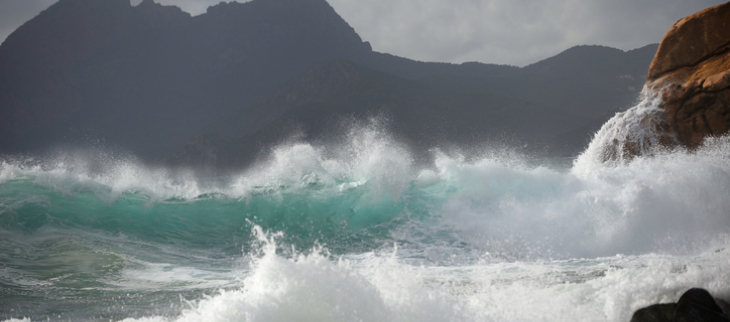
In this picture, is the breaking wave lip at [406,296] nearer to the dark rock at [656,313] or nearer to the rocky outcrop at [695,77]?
the dark rock at [656,313]

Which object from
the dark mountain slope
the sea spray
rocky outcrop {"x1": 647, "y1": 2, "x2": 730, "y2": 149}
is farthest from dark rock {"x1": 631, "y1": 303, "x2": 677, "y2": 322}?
the dark mountain slope

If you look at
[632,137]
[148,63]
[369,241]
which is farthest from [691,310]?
[148,63]

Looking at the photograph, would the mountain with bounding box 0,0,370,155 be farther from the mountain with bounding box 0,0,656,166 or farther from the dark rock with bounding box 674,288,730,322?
the dark rock with bounding box 674,288,730,322

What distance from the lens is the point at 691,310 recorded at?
3104mm

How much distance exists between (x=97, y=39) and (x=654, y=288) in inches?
6510

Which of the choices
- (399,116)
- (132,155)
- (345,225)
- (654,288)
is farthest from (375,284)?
(132,155)

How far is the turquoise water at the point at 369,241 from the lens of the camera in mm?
3672

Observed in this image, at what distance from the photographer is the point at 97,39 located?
433ft

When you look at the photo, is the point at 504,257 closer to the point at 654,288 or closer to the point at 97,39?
the point at 654,288

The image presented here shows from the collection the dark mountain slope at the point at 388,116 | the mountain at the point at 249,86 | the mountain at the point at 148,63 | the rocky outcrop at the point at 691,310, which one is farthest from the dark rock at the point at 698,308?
the mountain at the point at 148,63

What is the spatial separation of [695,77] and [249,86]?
12279cm

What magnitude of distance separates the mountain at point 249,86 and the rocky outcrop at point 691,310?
6517cm

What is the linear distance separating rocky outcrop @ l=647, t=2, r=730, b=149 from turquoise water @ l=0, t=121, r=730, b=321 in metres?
0.90

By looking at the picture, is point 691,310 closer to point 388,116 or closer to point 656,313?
point 656,313
